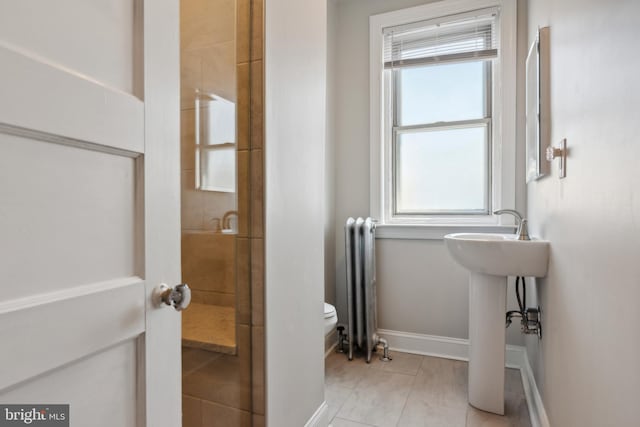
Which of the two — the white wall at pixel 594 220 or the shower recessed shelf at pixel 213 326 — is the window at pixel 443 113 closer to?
the white wall at pixel 594 220

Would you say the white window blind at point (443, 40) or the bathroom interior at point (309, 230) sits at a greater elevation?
the white window blind at point (443, 40)

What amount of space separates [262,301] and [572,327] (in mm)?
1033

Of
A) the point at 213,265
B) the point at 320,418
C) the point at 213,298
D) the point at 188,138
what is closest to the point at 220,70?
the point at 188,138

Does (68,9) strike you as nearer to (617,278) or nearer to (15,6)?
(15,6)

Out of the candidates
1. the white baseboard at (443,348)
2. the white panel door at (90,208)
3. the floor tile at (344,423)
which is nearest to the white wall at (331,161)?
the white baseboard at (443,348)

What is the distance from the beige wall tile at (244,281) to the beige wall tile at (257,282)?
0.6 inches

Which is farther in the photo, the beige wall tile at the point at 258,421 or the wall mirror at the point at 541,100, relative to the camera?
the wall mirror at the point at 541,100

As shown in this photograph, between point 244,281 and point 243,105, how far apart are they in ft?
2.04

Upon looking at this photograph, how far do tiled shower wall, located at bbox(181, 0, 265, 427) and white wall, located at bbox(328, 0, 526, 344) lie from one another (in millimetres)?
1589

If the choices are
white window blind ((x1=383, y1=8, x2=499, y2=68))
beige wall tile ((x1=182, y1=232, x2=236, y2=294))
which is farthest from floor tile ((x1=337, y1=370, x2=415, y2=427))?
white window blind ((x1=383, y1=8, x2=499, y2=68))

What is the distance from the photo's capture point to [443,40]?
263 cm

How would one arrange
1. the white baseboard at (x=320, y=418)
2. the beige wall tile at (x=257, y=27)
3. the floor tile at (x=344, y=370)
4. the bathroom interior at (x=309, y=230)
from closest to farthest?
the bathroom interior at (x=309, y=230) < the beige wall tile at (x=257, y=27) < the white baseboard at (x=320, y=418) < the floor tile at (x=344, y=370)

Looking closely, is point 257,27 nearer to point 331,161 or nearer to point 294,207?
point 294,207

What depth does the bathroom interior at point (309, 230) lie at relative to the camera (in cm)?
86
